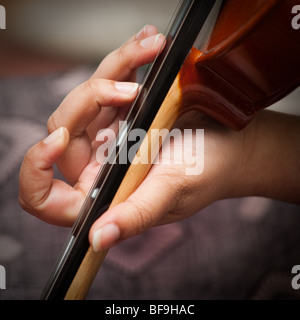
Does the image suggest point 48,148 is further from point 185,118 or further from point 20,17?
point 20,17

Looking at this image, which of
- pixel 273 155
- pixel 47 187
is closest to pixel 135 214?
pixel 47 187

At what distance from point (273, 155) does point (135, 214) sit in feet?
0.69

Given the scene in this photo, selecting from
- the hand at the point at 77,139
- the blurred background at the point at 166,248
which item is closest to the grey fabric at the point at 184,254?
the blurred background at the point at 166,248

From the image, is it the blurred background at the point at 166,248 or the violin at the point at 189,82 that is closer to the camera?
the violin at the point at 189,82

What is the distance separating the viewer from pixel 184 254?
1.33 feet

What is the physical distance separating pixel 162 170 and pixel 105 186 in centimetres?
5

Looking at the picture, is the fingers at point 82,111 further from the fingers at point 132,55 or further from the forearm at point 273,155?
the forearm at point 273,155

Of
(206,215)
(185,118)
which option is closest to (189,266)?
(206,215)

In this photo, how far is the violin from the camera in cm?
22

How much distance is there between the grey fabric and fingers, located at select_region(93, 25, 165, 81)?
0.18 m

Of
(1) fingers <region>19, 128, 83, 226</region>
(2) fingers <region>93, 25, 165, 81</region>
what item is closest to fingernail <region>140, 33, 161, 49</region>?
(2) fingers <region>93, 25, 165, 81</region>

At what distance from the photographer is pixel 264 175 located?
377 millimetres

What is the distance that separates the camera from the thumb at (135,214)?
8.2 inches
